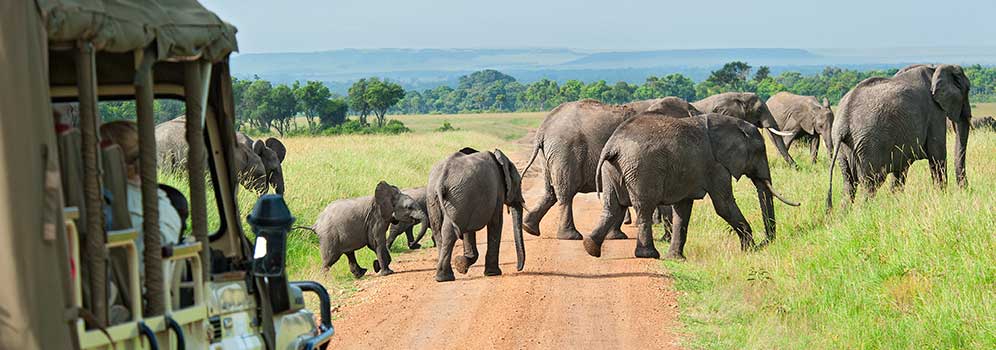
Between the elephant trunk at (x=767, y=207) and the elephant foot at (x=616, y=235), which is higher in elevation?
the elephant trunk at (x=767, y=207)

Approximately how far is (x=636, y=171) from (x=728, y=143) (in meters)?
1.20

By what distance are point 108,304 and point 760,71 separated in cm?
10894

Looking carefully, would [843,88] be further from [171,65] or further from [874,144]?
[171,65]

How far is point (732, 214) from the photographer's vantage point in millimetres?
14047

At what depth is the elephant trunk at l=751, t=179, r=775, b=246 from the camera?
1454 centimetres

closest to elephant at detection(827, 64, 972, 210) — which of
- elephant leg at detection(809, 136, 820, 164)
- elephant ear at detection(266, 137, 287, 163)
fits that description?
elephant ear at detection(266, 137, 287, 163)

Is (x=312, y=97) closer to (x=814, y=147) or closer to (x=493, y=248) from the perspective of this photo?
(x=814, y=147)

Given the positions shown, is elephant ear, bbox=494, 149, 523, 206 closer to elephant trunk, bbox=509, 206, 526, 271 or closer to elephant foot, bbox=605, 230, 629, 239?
elephant trunk, bbox=509, 206, 526, 271

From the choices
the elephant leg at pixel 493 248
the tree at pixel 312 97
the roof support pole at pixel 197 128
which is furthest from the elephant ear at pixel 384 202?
the tree at pixel 312 97

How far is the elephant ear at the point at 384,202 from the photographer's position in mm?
13148

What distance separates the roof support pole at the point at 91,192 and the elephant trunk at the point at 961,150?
14151 mm

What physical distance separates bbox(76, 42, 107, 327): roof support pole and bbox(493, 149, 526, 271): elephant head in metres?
8.71

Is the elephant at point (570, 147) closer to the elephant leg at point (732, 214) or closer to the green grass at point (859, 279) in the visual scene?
the green grass at point (859, 279)

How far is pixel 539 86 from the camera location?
16712 cm
